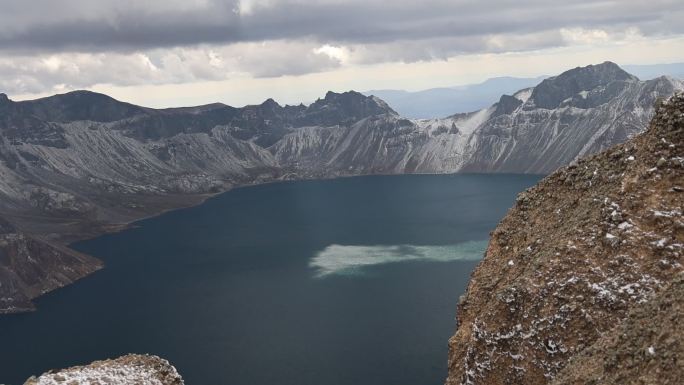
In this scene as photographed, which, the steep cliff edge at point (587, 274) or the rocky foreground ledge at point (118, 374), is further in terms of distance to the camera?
the rocky foreground ledge at point (118, 374)

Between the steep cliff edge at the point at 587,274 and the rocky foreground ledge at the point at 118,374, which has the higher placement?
the steep cliff edge at the point at 587,274

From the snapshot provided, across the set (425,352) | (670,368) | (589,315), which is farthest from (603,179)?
(425,352)

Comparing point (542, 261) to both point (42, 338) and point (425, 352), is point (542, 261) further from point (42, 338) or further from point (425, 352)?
point (42, 338)

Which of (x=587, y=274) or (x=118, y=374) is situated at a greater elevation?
(x=587, y=274)

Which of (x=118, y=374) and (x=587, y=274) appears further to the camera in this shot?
(x=118, y=374)
